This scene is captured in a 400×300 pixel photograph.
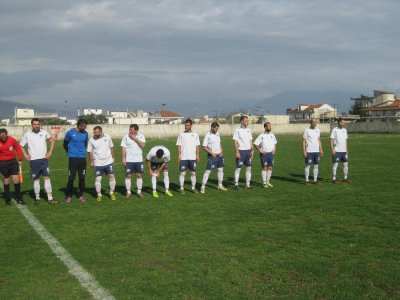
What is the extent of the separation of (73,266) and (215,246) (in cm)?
223

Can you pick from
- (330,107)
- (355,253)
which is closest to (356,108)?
(330,107)

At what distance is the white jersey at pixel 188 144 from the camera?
1267cm

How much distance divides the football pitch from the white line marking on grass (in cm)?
8

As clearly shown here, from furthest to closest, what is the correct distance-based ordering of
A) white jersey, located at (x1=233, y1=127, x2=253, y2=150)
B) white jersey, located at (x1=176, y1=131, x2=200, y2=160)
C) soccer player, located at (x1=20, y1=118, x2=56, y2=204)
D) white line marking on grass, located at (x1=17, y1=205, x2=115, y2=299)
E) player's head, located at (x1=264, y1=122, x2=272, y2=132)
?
1. player's head, located at (x1=264, y1=122, x2=272, y2=132)
2. white jersey, located at (x1=233, y1=127, x2=253, y2=150)
3. white jersey, located at (x1=176, y1=131, x2=200, y2=160)
4. soccer player, located at (x1=20, y1=118, x2=56, y2=204)
5. white line marking on grass, located at (x1=17, y1=205, x2=115, y2=299)

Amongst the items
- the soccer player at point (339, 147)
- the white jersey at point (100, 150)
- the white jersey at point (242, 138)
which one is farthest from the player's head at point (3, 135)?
the soccer player at point (339, 147)

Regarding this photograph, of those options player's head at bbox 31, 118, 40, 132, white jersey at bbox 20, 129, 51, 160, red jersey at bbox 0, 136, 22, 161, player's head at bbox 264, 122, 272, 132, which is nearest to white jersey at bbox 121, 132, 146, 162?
white jersey at bbox 20, 129, 51, 160

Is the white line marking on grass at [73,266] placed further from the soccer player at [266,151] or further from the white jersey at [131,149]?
the soccer player at [266,151]

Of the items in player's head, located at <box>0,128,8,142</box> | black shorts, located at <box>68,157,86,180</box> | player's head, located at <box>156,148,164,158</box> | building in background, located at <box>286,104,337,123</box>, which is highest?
building in background, located at <box>286,104,337,123</box>

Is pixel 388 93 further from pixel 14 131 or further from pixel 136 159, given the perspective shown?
pixel 136 159

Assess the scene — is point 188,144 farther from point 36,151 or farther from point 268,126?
point 36,151

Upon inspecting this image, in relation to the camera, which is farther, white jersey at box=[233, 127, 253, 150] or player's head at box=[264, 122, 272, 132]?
player's head at box=[264, 122, 272, 132]

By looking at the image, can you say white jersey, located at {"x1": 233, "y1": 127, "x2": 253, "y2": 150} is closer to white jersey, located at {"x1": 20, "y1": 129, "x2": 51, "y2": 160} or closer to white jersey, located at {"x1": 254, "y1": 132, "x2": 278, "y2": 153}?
white jersey, located at {"x1": 254, "y1": 132, "x2": 278, "y2": 153}

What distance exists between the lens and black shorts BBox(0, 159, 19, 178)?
442 inches

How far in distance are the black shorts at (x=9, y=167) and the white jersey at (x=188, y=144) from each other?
14.1ft
